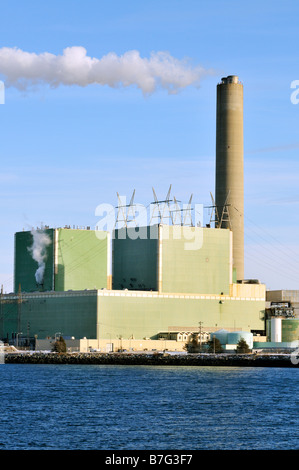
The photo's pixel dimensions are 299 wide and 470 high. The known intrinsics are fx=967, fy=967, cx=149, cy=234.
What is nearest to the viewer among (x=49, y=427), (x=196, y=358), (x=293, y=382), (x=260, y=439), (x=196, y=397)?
(x=260, y=439)

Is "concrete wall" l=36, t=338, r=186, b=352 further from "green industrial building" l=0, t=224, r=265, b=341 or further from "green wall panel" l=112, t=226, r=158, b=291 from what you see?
"green wall panel" l=112, t=226, r=158, b=291

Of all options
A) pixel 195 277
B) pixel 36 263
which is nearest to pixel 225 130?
pixel 195 277

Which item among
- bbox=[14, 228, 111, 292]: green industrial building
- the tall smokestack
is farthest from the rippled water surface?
the tall smokestack

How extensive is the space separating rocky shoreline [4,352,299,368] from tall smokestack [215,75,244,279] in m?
34.4

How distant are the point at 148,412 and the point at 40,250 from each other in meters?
105

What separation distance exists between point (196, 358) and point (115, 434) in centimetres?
8173

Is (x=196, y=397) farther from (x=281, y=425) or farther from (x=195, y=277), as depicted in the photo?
(x=195, y=277)

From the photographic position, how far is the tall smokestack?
16750 cm

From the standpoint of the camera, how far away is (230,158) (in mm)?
167250

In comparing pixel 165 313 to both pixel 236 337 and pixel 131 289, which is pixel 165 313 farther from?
pixel 236 337

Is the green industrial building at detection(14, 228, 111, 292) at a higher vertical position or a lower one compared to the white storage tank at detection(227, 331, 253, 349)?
higher

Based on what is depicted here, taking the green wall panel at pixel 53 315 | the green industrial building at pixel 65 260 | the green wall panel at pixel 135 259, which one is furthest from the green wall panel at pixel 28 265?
the green wall panel at pixel 135 259

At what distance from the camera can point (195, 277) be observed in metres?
160

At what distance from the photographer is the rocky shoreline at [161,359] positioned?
434ft
